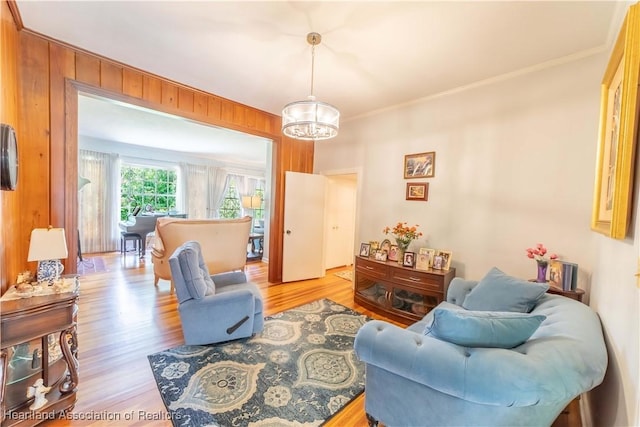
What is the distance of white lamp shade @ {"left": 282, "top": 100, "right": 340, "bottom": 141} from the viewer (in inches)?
81.0

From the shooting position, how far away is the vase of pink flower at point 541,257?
224 centimetres

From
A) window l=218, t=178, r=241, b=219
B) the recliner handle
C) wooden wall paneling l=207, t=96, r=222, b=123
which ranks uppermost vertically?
wooden wall paneling l=207, t=96, r=222, b=123

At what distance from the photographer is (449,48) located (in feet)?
7.31

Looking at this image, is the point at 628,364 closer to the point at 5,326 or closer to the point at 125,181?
the point at 5,326

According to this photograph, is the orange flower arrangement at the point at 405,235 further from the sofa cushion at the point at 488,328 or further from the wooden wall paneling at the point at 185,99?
the wooden wall paneling at the point at 185,99

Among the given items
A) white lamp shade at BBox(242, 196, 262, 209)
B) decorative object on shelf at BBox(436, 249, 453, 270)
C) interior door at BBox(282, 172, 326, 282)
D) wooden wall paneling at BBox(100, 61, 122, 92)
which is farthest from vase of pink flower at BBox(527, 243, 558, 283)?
white lamp shade at BBox(242, 196, 262, 209)

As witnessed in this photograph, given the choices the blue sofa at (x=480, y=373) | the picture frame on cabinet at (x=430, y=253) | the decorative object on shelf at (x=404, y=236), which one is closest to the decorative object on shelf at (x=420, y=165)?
the decorative object on shelf at (x=404, y=236)

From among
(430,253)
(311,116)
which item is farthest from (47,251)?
(430,253)

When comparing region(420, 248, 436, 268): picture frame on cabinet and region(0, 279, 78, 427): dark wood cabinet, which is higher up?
region(420, 248, 436, 268): picture frame on cabinet

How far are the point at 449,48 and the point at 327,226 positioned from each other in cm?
330

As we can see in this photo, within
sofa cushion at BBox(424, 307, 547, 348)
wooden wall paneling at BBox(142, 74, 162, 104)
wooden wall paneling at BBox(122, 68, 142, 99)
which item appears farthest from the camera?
wooden wall paneling at BBox(142, 74, 162, 104)

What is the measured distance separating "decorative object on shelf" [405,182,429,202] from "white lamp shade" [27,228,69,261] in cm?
355

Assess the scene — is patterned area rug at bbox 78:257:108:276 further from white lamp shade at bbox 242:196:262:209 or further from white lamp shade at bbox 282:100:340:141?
white lamp shade at bbox 282:100:340:141

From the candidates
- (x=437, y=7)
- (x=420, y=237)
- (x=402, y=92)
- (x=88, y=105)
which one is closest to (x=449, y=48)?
(x=437, y=7)
